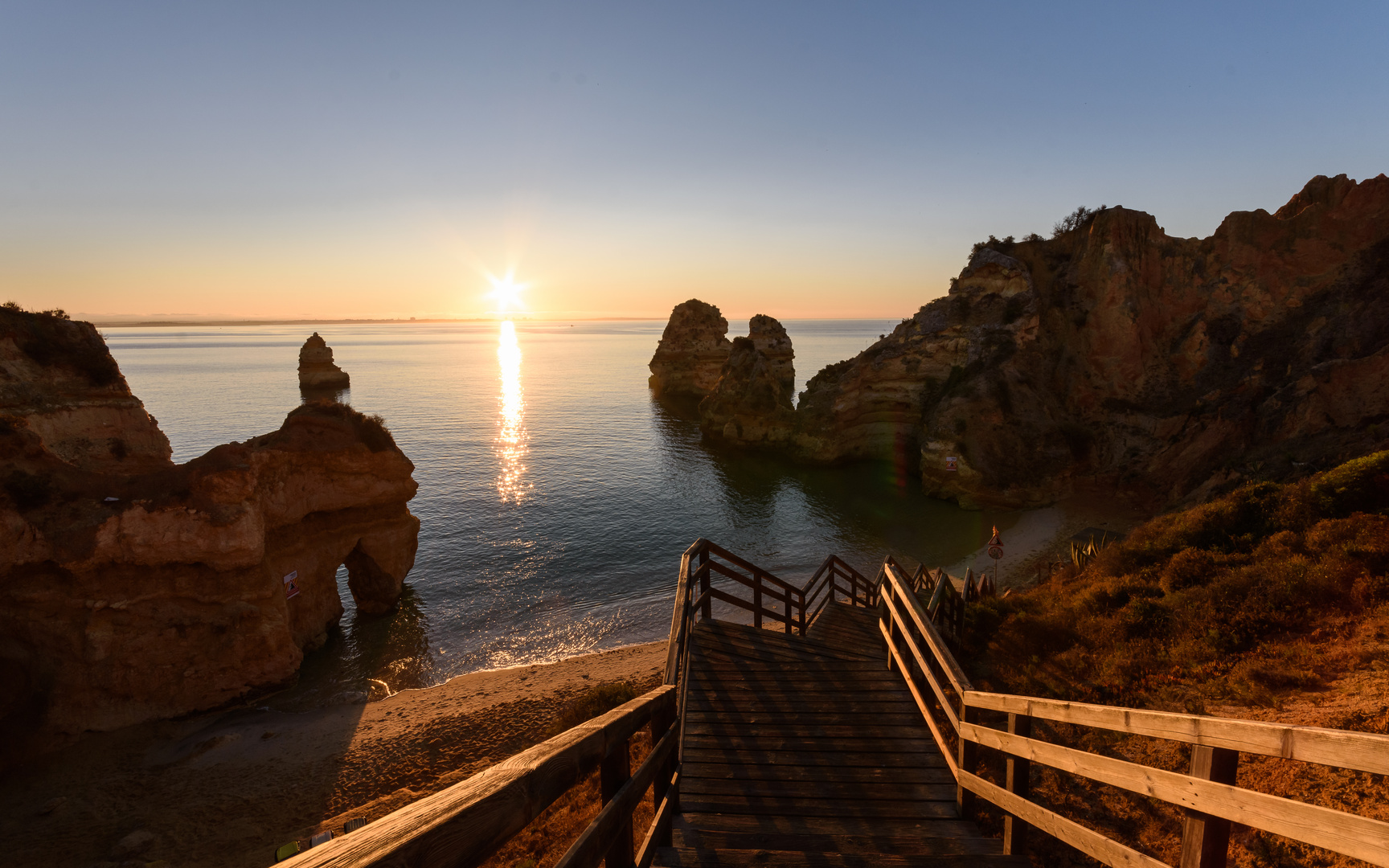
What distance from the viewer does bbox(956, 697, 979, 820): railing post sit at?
14.7 ft

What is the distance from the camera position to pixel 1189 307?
1339 inches

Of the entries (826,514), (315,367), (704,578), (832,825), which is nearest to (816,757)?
(832,825)

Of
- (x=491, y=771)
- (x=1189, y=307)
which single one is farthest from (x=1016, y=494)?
(x=491, y=771)

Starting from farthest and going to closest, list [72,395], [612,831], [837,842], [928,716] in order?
[72,395] < [928,716] < [837,842] < [612,831]

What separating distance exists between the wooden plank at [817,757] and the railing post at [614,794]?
2.59 m

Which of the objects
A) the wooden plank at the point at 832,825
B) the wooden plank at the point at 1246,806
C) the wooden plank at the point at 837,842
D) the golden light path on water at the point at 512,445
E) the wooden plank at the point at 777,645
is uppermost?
the wooden plank at the point at 1246,806

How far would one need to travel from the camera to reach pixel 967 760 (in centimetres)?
454

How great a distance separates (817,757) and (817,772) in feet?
0.77

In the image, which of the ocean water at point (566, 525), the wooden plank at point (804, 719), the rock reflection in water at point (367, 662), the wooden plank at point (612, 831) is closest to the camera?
the wooden plank at point (612, 831)

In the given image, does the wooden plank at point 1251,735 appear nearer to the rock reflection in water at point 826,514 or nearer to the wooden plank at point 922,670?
the wooden plank at point 922,670

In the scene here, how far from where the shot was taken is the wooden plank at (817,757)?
5.29 meters

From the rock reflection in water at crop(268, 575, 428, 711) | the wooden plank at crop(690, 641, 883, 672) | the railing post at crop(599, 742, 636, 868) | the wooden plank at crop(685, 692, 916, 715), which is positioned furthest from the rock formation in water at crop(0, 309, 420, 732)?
the railing post at crop(599, 742, 636, 868)

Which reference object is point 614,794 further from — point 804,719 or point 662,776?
point 804,719

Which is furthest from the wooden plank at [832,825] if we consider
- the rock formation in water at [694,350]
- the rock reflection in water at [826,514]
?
the rock formation in water at [694,350]
